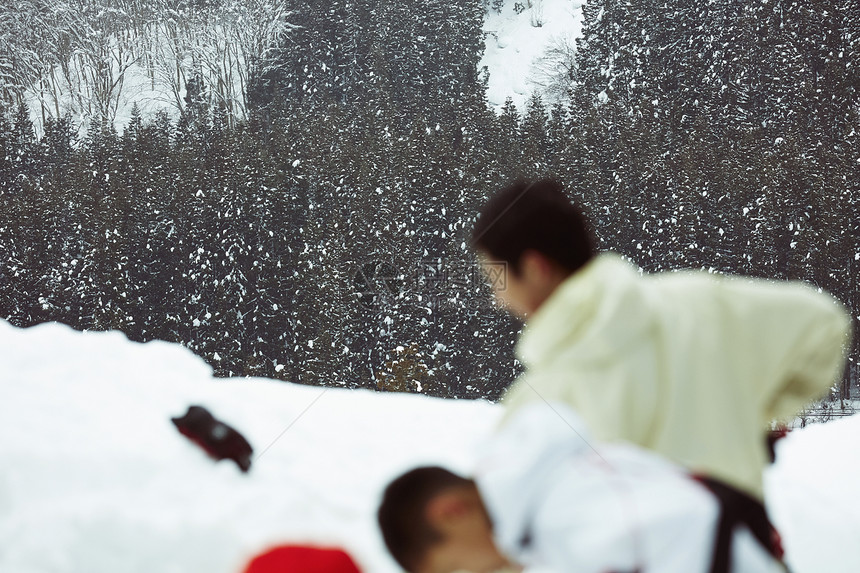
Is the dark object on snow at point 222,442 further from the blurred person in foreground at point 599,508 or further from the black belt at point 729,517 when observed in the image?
the black belt at point 729,517

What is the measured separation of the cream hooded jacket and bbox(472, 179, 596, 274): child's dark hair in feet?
0.18

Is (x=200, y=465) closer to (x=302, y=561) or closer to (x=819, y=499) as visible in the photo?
(x=302, y=561)

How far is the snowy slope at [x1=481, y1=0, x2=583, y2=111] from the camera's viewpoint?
1986 inches

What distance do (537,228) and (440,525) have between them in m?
0.64

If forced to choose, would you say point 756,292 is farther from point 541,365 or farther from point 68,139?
→ point 68,139

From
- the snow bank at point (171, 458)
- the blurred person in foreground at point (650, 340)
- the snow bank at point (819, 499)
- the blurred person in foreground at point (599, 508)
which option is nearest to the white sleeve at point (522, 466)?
the blurred person in foreground at point (599, 508)

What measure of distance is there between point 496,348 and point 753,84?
1558 cm

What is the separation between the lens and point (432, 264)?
1077 inches

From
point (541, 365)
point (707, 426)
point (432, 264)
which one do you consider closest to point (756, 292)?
point (707, 426)

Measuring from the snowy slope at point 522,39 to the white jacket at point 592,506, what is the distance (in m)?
47.7

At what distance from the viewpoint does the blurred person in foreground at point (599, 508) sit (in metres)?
1.31

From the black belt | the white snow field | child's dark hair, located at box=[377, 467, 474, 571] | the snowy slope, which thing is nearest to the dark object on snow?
the white snow field

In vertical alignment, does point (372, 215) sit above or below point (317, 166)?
below

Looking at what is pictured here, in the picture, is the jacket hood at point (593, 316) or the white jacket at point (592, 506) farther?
the jacket hood at point (593, 316)
